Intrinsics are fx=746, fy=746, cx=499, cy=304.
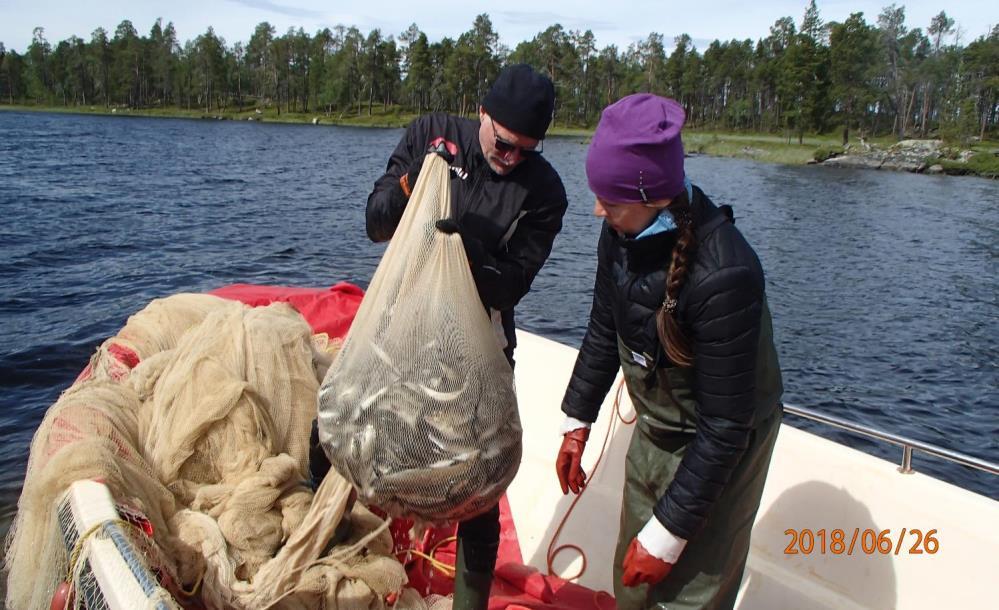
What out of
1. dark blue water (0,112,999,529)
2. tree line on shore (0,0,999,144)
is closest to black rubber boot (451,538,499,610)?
dark blue water (0,112,999,529)

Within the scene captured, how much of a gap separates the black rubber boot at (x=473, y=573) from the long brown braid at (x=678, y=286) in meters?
1.17

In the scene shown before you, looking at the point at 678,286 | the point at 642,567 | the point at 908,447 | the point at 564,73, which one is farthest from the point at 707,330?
the point at 564,73

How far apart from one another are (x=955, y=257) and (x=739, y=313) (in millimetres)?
23703

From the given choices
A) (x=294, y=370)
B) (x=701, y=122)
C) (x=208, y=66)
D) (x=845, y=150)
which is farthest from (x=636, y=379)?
(x=208, y=66)

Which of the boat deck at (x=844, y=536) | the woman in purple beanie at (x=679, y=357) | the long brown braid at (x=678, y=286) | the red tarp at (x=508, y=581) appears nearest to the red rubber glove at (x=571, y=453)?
the woman in purple beanie at (x=679, y=357)

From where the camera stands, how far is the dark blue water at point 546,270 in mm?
10602

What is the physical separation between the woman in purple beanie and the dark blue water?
2522 mm

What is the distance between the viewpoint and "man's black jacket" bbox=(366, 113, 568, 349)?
2.84 m

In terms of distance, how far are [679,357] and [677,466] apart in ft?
1.55

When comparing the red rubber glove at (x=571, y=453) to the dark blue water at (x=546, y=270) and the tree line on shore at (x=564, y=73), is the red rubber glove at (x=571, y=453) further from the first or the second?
the tree line on shore at (x=564, y=73)

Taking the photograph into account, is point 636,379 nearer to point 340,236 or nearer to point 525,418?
point 525,418

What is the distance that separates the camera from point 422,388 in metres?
2.40
